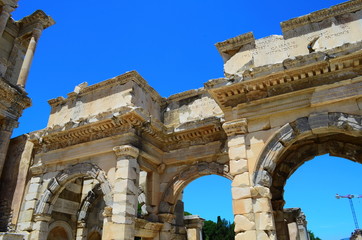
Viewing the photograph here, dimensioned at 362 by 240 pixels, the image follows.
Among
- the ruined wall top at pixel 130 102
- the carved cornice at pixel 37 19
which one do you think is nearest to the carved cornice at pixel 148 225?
the ruined wall top at pixel 130 102

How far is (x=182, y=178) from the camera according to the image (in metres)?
9.68

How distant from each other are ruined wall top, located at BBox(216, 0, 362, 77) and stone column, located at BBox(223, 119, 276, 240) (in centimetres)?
203

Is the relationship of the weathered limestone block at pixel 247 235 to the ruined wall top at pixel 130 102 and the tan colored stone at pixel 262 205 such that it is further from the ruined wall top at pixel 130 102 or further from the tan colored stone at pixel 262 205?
the ruined wall top at pixel 130 102

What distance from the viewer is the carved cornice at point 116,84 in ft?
32.4

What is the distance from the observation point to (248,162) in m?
6.83

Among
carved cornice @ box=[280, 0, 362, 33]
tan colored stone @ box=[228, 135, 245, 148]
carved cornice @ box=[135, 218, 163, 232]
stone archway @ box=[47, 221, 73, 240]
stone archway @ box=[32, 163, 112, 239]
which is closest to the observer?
tan colored stone @ box=[228, 135, 245, 148]

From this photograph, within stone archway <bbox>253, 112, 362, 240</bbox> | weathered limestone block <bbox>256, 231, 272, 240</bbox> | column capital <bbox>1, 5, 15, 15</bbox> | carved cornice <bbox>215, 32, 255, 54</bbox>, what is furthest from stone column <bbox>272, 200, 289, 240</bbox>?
column capital <bbox>1, 5, 15, 15</bbox>

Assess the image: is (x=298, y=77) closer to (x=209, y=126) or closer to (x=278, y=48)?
(x=278, y=48)

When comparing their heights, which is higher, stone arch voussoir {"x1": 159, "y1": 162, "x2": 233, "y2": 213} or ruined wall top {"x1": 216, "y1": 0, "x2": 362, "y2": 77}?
ruined wall top {"x1": 216, "y1": 0, "x2": 362, "y2": 77}

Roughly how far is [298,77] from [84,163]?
6.57 m

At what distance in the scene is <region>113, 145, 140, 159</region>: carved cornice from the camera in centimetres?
859

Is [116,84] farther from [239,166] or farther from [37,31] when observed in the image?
[37,31]

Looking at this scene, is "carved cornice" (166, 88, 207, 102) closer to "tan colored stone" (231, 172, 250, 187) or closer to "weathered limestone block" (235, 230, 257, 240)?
"tan colored stone" (231, 172, 250, 187)

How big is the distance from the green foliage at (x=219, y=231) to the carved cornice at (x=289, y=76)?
837 inches
